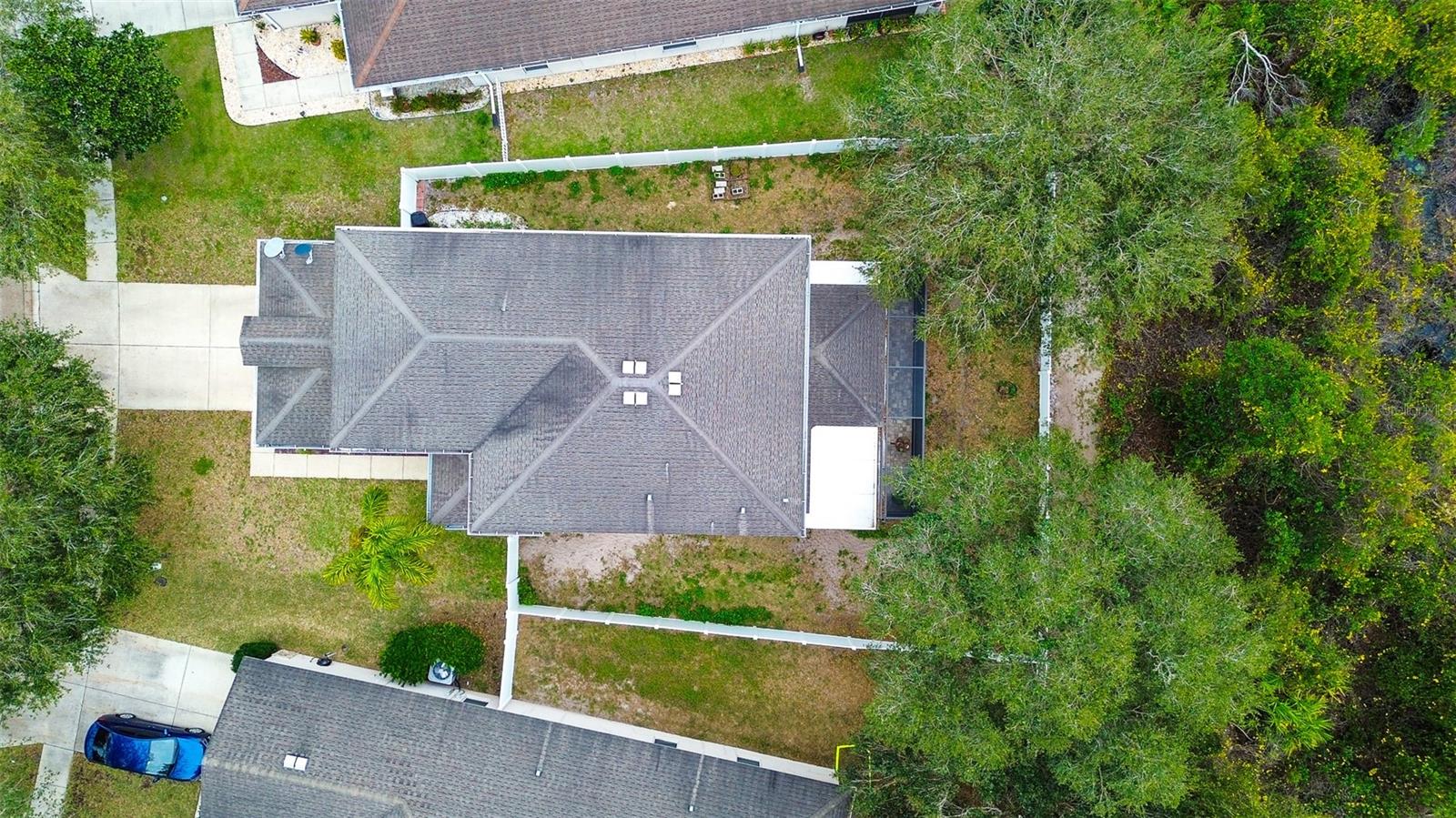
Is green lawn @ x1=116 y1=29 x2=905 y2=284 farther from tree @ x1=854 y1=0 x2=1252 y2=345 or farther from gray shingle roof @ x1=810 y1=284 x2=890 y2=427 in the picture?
gray shingle roof @ x1=810 y1=284 x2=890 y2=427

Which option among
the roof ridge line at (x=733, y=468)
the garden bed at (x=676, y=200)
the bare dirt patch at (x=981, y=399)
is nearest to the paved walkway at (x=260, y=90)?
the garden bed at (x=676, y=200)

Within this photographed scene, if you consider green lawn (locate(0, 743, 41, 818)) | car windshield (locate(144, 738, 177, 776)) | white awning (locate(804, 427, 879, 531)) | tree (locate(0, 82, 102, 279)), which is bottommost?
green lawn (locate(0, 743, 41, 818))

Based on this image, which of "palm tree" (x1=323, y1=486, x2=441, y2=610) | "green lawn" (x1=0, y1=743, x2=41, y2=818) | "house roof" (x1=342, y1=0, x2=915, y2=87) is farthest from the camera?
"green lawn" (x1=0, y1=743, x2=41, y2=818)

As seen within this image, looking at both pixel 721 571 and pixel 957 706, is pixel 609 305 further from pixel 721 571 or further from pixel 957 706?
pixel 957 706

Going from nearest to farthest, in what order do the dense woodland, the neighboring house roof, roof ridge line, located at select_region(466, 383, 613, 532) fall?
1. the dense woodland
2. roof ridge line, located at select_region(466, 383, 613, 532)
3. the neighboring house roof

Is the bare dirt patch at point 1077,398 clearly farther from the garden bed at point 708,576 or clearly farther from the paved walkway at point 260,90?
the paved walkway at point 260,90

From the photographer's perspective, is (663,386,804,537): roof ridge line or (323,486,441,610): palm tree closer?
(663,386,804,537): roof ridge line

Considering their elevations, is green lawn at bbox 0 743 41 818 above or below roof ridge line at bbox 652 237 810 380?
below

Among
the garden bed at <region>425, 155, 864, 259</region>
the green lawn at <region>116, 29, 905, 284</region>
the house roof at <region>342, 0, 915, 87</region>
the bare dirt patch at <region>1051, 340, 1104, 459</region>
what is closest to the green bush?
the green lawn at <region>116, 29, 905, 284</region>
